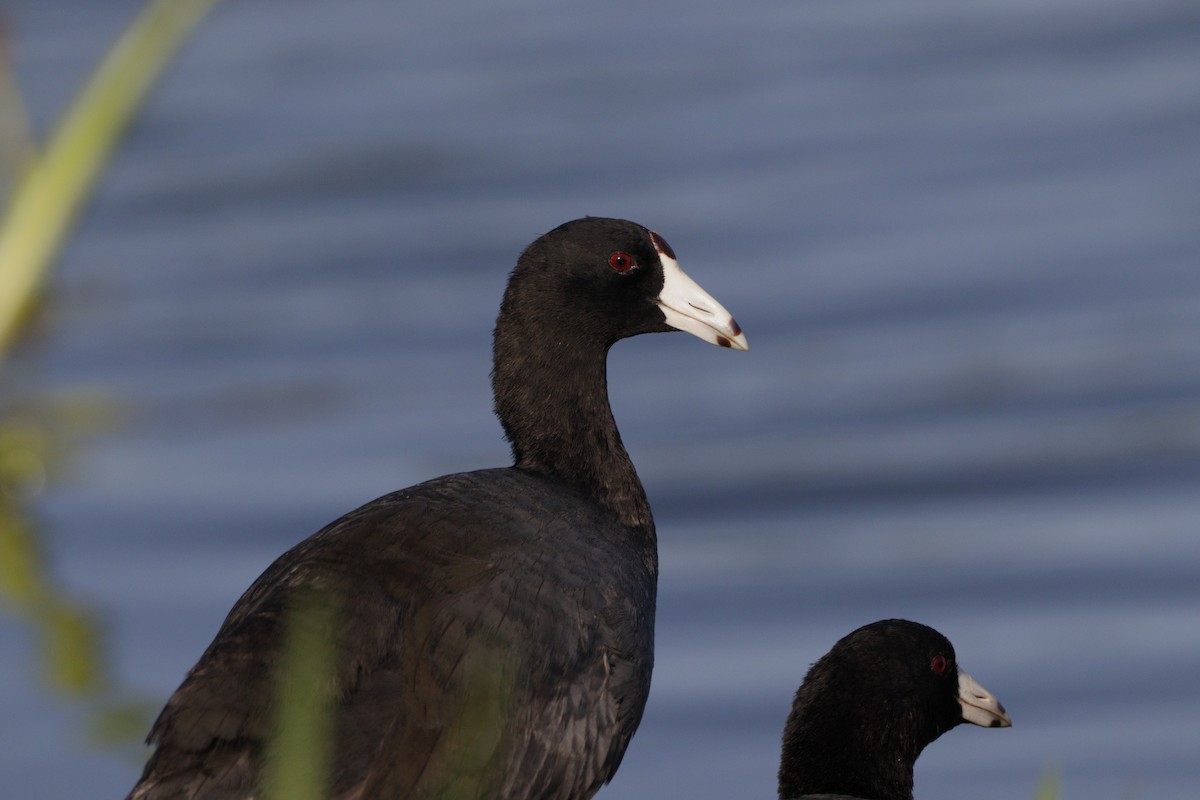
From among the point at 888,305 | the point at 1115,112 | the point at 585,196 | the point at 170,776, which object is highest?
the point at 1115,112

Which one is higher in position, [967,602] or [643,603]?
[967,602]

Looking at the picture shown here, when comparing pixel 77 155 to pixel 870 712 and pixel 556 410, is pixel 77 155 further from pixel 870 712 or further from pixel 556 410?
pixel 870 712

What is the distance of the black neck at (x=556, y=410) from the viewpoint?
5.56 m

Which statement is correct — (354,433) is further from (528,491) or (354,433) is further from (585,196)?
(528,491)

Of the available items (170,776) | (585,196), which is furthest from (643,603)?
(585,196)

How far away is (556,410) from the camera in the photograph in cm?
559

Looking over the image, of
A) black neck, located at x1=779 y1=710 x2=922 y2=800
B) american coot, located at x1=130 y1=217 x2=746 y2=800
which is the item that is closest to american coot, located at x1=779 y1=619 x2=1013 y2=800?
black neck, located at x1=779 y1=710 x2=922 y2=800

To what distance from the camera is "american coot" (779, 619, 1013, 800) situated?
5.21 meters

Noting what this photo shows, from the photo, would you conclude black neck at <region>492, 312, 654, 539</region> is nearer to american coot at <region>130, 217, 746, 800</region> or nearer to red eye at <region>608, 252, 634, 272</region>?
american coot at <region>130, 217, 746, 800</region>

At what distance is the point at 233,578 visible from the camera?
7.89 meters

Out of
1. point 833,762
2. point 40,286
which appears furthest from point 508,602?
point 40,286

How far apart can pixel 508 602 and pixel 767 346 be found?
18.3 feet

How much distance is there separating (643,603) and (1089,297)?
5.75m

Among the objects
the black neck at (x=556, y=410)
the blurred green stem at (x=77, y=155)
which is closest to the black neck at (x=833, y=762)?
the black neck at (x=556, y=410)
